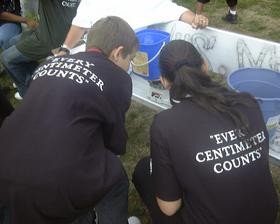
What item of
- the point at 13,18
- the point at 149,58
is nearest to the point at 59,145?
the point at 149,58

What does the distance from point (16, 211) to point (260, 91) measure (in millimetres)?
1328

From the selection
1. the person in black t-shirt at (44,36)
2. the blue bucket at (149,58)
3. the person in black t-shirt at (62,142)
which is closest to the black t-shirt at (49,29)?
the person in black t-shirt at (44,36)

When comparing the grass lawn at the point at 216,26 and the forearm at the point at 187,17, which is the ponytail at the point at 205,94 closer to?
the forearm at the point at 187,17

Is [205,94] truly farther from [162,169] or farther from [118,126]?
[118,126]

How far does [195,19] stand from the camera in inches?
86.7

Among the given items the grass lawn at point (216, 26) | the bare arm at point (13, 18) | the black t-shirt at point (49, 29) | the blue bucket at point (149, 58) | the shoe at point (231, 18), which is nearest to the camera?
the blue bucket at point (149, 58)

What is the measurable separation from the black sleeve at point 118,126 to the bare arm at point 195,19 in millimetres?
767

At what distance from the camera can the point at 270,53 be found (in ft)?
6.57

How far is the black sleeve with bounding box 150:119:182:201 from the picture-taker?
1427 mm

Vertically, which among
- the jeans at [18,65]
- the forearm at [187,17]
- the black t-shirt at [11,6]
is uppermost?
the forearm at [187,17]

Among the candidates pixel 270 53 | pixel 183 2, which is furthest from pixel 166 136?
pixel 183 2

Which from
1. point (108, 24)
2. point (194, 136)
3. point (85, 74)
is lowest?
point (194, 136)

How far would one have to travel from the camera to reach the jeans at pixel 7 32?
346 cm

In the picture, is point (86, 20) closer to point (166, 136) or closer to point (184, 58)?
point (184, 58)
